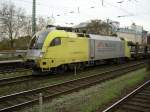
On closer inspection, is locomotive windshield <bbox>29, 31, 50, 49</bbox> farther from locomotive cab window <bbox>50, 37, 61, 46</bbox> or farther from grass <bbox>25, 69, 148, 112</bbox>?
grass <bbox>25, 69, 148, 112</bbox>

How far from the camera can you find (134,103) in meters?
10.6

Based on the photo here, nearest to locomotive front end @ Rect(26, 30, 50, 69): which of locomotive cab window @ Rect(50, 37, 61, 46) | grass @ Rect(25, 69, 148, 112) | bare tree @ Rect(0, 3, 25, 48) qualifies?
locomotive cab window @ Rect(50, 37, 61, 46)

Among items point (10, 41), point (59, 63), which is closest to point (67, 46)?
point (59, 63)

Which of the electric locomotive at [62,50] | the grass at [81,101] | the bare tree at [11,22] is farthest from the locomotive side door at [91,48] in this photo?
the bare tree at [11,22]

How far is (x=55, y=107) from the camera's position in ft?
33.7

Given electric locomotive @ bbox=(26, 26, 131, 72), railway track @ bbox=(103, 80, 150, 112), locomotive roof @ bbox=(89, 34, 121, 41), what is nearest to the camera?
railway track @ bbox=(103, 80, 150, 112)

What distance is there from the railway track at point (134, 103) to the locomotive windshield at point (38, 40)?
7945 millimetres

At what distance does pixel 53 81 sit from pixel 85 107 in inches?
267

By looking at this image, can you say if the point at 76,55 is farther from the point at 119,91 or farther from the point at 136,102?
the point at 136,102

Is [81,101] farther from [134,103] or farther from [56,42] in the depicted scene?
[56,42]

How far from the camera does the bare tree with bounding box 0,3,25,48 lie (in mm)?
46134

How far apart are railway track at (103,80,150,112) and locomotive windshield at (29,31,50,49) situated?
794cm

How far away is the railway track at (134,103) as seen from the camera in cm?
969

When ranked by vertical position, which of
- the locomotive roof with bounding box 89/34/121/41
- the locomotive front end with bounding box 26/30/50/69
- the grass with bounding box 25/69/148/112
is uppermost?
the locomotive roof with bounding box 89/34/121/41
